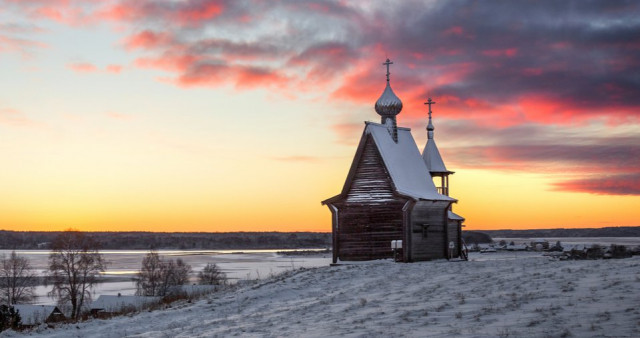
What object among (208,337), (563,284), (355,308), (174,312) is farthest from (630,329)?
(174,312)

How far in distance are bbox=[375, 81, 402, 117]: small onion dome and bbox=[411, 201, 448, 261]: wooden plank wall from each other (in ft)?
21.8

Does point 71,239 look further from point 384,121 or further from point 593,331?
point 593,331

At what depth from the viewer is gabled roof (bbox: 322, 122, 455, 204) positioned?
37500mm

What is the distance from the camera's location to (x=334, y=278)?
95.7ft

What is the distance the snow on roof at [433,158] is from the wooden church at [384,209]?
8202 millimetres

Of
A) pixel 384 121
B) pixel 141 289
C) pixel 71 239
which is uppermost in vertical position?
pixel 384 121

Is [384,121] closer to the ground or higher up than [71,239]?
higher up

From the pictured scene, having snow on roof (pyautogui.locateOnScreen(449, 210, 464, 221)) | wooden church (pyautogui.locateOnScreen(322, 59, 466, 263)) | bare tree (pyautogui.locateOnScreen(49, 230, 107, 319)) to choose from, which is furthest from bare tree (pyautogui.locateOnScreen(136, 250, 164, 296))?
wooden church (pyautogui.locateOnScreen(322, 59, 466, 263))

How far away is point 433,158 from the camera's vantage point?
49.2 metres

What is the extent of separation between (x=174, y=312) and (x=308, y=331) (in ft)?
32.4

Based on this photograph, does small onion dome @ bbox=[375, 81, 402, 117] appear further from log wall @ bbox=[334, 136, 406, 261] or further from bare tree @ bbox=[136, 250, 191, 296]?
bare tree @ bbox=[136, 250, 191, 296]

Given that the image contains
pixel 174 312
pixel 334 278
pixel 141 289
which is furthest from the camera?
pixel 141 289

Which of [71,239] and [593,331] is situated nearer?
[593,331]

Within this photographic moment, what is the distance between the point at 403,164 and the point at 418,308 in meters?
22.7
